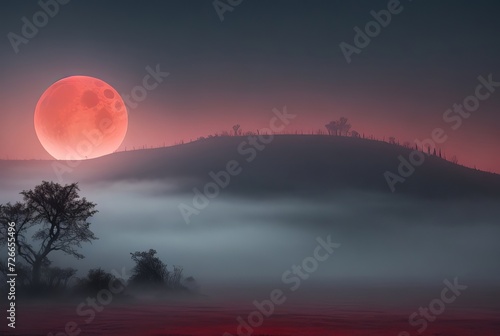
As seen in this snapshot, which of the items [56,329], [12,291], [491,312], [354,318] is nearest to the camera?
[56,329]

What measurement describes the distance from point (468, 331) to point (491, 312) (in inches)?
809

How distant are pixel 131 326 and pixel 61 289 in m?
24.0

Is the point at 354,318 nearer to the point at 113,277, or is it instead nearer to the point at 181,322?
the point at 181,322

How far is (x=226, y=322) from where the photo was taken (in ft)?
177

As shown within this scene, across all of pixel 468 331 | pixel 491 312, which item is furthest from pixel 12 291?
pixel 491 312

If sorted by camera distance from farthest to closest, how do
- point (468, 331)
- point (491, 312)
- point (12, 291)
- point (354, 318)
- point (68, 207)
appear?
point (68, 207)
point (491, 312)
point (12, 291)
point (354, 318)
point (468, 331)

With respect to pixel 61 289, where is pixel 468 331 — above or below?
below

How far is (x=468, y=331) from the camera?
52.6 m

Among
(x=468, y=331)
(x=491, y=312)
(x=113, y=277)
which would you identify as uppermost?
(x=113, y=277)

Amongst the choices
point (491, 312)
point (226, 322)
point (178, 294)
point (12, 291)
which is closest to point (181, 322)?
point (226, 322)

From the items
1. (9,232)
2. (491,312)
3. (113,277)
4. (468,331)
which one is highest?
(9,232)

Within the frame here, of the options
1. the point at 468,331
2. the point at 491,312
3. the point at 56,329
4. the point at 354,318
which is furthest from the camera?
the point at 491,312

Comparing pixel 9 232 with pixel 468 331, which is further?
pixel 9 232

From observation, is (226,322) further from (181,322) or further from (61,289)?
(61,289)
